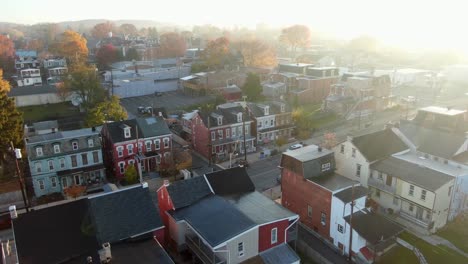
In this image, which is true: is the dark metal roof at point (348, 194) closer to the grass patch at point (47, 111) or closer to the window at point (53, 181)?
the window at point (53, 181)

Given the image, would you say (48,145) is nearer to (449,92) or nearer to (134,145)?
(134,145)

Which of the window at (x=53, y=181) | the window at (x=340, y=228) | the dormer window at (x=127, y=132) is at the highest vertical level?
the dormer window at (x=127, y=132)

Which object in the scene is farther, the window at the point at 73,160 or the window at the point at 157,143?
the window at the point at 157,143

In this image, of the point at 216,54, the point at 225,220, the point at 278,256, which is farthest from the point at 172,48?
the point at 278,256

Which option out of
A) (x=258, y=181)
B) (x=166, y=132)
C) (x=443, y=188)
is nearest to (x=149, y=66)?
(x=166, y=132)

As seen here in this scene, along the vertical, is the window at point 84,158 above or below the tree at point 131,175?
above

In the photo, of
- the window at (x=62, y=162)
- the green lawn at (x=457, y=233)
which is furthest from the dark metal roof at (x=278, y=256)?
the window at (x=62, y=162)
